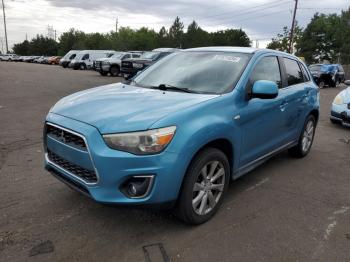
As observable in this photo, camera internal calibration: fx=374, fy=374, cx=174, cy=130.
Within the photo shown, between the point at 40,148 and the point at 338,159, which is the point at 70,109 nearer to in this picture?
the point at 40,148

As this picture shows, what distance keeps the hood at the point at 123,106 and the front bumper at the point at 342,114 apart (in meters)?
6.10

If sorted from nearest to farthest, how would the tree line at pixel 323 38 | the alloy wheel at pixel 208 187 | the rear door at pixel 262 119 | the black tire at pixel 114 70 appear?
the alloy wheel at pixel 208 187
the rear door at pixel 262 119
the black tire at pixel 114 70
the tree line at pixel 323 38

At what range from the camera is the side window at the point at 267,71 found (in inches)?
175

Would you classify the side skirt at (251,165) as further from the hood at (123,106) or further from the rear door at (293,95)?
the hood at (123,106)

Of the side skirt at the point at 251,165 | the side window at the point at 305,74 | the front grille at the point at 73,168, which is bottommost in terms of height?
the side skirt at the point at 251,165

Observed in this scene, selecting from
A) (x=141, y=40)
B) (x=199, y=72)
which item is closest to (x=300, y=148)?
(x=199, y=72)

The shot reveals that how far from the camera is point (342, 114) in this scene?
8.88 meters

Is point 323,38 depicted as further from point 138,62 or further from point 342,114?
point 342,114

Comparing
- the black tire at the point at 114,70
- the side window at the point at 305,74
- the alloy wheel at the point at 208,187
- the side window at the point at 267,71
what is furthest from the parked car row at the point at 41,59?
the alloy wheel at the point at 208,187

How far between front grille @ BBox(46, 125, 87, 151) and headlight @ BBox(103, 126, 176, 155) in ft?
1.02

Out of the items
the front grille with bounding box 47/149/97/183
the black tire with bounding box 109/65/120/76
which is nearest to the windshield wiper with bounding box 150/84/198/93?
the front grille with bounding box 47/149/97/183

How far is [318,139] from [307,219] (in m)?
Result: 4.29

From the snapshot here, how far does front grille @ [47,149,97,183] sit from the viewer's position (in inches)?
130

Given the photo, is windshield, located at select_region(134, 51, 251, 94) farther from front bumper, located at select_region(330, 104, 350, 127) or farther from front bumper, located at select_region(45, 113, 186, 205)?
front bumper, located at select_region(330, 104, 350, 127)
